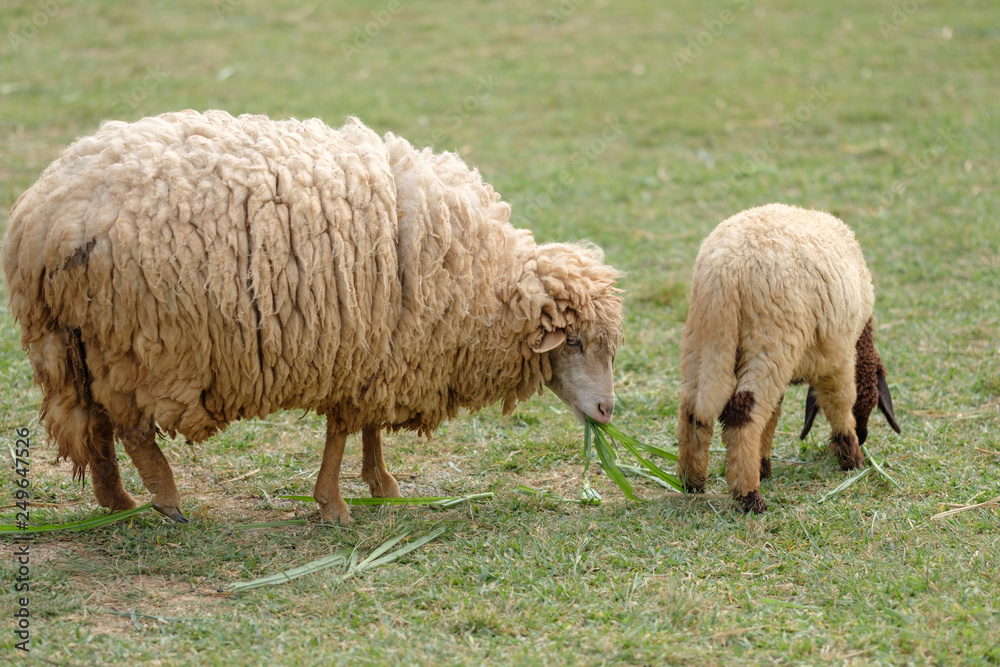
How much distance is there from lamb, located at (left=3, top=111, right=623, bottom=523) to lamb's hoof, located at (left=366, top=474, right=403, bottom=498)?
34 cm

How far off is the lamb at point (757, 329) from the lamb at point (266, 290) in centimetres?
53

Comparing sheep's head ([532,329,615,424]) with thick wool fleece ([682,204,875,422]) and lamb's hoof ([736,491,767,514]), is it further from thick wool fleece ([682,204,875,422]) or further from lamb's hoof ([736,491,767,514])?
lamb's hoof ([736,491,767,514])

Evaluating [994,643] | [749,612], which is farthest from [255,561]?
[994,643]

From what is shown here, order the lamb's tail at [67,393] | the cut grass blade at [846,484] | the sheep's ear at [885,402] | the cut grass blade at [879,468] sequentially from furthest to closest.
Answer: the sheep's ear at [885,402], the cut grass blade at [879,468], the cut grass blade at [846,484], the lamb's tail at [67,393]

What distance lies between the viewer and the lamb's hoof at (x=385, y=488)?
16.3 feet

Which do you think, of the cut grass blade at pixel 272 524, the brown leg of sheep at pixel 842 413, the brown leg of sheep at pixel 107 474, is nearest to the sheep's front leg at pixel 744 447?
the brown leg of sheep at pixel 842 413

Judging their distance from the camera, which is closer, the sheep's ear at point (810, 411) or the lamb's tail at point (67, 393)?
the lamb's tail at point (67, 393)

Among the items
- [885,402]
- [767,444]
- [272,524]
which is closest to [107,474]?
[272,524]

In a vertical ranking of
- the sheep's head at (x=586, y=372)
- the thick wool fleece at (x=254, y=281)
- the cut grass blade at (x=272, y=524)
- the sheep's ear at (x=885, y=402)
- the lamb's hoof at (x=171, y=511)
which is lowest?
the cut grass blade at (x=272, y=524)

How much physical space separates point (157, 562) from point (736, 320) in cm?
278

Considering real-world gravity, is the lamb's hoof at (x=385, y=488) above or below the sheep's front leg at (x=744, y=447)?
below

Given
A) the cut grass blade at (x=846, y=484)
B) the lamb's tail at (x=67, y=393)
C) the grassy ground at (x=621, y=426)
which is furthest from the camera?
the cut grass blade at (x=846, y=484)

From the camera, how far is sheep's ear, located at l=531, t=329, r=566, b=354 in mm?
4605

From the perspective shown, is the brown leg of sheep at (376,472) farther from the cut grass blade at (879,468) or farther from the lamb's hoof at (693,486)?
the cut grass blade at (879,468)
